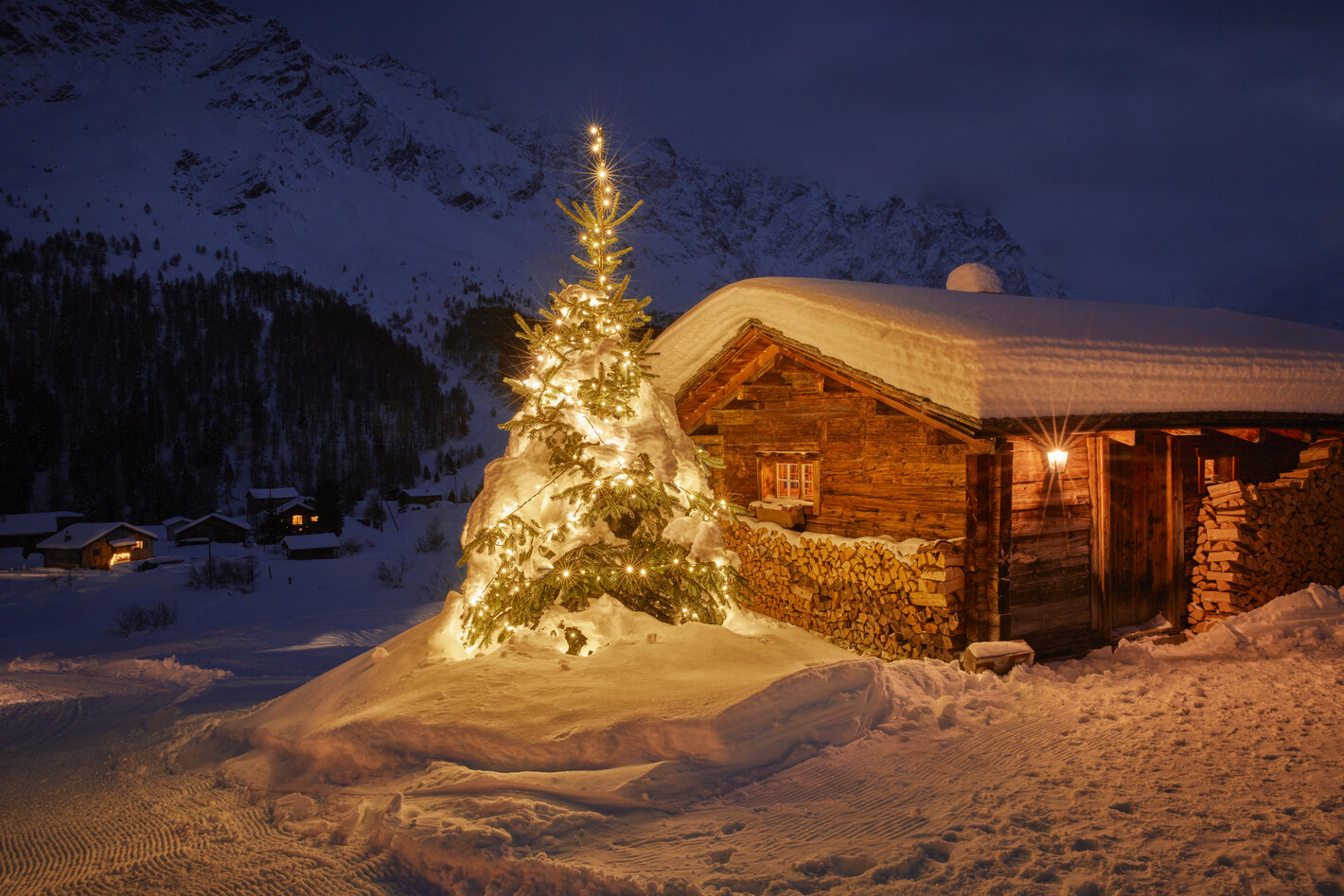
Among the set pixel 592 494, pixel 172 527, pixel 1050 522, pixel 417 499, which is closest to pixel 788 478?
pixel 1050 522

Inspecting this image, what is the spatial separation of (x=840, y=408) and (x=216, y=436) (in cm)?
8277

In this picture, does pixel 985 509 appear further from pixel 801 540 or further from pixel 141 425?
pixel 141 425

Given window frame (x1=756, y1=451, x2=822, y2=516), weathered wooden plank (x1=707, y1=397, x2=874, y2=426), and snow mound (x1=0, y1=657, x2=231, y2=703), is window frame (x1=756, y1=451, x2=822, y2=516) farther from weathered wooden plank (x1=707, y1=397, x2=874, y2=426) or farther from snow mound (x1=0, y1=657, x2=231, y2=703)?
snow mound (x1=0, y1=657, x2=231, y2=703)

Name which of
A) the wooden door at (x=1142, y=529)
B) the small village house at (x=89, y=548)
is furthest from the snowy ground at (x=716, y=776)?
the small village house at (x=89, y=548)

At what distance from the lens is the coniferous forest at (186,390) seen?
67812 mm

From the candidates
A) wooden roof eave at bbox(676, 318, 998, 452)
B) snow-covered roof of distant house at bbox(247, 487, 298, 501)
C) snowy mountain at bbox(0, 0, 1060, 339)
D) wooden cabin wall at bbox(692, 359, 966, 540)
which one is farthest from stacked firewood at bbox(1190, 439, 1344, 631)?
snowy mountain at bbox(0, 0, 1060, 339)

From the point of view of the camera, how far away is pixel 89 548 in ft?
129

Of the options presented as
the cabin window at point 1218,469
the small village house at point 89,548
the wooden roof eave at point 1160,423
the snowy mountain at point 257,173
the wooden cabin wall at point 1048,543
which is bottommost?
the small village house at point 89,548

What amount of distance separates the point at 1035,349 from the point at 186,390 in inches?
3759

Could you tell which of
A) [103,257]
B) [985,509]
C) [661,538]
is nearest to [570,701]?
[661,538]

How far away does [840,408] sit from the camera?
27.7 ft

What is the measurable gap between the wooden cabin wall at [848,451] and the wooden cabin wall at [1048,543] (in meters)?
0.60

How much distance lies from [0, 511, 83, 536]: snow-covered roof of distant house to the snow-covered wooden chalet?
56221mm

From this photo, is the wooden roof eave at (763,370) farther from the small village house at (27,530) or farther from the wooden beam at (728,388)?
the small village house at (27,530)
